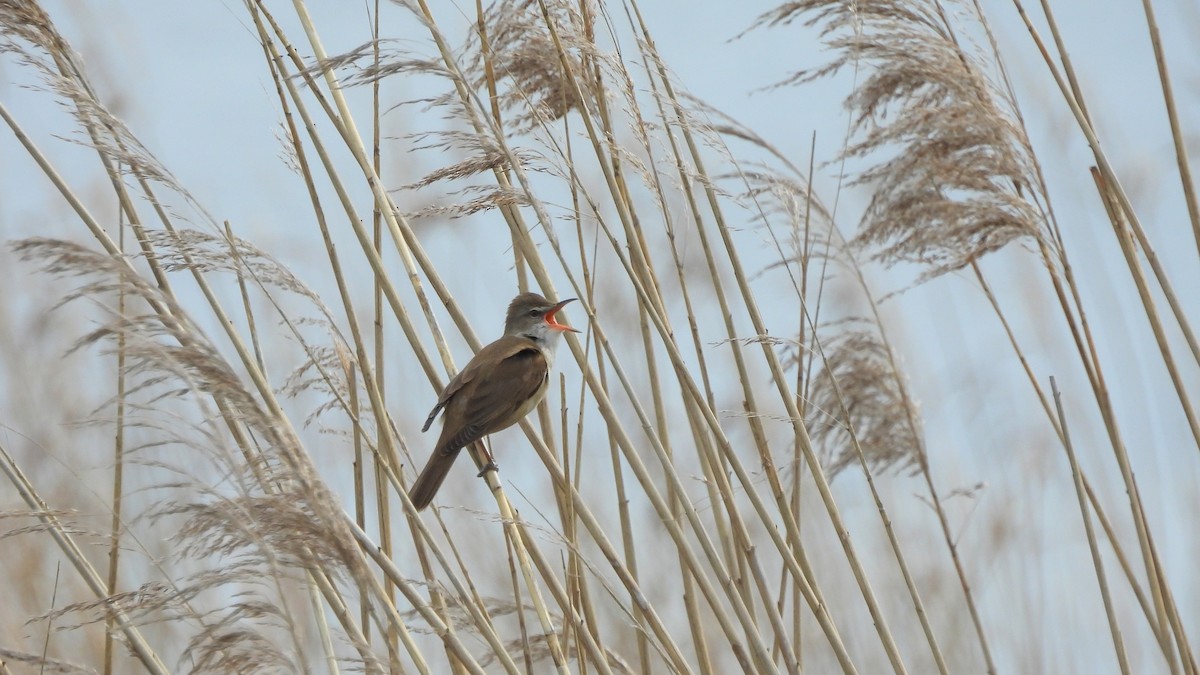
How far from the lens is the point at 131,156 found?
2299mm

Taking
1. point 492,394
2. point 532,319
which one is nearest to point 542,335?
point 532,319

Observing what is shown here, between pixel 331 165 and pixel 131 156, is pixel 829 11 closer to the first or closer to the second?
pixel 331 165

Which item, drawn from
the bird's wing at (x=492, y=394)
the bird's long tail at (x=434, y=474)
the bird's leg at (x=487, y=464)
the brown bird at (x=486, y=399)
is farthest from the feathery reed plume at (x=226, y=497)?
the bird's wing at (x=492, y=394)

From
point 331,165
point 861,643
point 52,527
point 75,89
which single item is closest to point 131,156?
point 75,89

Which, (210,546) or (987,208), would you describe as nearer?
(210,546)

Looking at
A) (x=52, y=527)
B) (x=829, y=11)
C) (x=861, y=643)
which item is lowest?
(x=861, y=643)

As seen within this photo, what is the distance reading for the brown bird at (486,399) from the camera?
339cm

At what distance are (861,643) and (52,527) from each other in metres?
2.91

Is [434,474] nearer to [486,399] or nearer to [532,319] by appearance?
[486,399]

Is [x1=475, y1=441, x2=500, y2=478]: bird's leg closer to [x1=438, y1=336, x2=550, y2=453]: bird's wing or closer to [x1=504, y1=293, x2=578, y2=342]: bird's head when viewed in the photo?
[x1=438, y1=336, x2=550, y2=453]: bird's wing

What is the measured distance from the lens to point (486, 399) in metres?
3.47

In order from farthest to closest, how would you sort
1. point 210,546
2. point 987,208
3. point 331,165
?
point 987,208
point 331,165
point 210,546

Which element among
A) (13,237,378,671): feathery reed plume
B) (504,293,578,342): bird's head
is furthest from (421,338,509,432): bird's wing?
(13,237,378,671): feathery reed plume

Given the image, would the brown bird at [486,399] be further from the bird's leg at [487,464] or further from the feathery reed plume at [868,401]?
the feathery reed plume at [868,401]
